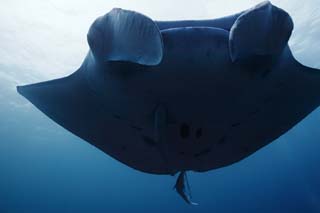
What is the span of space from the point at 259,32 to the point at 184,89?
762 mm

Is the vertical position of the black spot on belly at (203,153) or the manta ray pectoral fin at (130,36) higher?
the manta ray pectoral fin at (130,36)

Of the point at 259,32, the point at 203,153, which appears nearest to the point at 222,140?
the point at 203,153

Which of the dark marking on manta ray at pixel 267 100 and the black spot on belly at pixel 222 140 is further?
the black spot on belly at pixel 222 140

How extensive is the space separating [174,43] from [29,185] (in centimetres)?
9518

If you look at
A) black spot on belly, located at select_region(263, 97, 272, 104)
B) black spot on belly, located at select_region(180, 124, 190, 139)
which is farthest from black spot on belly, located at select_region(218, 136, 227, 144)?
black spot on belly, located at select_region(263, 97, 272, 104)

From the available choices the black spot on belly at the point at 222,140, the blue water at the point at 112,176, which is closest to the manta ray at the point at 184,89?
the black spot on belly at the point at 222,140

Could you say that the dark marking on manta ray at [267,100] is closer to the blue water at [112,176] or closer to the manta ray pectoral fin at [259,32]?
the manta ray pectoral fin at [259,32]

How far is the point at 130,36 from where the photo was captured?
1868 mm

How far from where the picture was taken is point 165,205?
80.6 metres

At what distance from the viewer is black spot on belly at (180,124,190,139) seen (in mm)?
2680

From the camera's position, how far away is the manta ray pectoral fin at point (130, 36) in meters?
1.83

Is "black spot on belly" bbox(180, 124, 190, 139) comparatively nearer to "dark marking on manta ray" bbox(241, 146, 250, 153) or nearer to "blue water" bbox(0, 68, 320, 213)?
"dark marking on manta ray" bbox(241, 146, 250, 153)

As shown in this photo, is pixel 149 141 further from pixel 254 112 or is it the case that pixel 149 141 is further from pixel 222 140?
pixel 254 112

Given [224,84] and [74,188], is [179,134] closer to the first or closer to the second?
[224,84]
